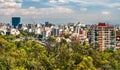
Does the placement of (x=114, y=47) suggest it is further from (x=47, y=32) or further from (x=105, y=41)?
(x=47, y=32)

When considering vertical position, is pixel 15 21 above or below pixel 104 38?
below

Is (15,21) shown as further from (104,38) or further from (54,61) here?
(54,61)

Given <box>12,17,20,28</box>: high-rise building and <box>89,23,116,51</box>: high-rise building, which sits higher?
<box>89,23,116,51</box>: high-rise building

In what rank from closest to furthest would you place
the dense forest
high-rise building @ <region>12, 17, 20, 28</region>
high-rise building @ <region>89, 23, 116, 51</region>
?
1. the dense forest
2. high-rise building @ <region>89, 23, 116, 51</region>
3. high-rise building @ <region>12, 17, 20, 28</region>

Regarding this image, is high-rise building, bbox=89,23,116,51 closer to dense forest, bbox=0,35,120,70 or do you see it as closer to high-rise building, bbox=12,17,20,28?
dense forest, bbox=0,35,120,70

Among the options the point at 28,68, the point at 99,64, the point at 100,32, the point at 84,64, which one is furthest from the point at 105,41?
the point at 28,68

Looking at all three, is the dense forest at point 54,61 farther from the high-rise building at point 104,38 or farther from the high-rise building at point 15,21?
the high-rise building at point 15,21

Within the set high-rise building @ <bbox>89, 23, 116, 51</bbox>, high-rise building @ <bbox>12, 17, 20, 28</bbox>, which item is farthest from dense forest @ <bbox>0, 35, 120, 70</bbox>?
high-rise building @ <bbox>12, 17, 20, 28</bbox>

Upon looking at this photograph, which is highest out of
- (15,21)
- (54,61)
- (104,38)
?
(54,61)

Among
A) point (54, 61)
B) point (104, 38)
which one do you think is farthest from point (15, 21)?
point (54, 61)

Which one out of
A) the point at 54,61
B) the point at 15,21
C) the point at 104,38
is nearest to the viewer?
the point at 54,61

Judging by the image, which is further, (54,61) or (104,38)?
(104,38)

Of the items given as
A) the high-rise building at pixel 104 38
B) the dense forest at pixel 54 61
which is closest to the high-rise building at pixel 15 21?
the high-rise building at pixel 104 38

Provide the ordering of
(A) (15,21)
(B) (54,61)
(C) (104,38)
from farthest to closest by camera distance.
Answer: (A) (15,21), (C) (104,38), (B) (54,61)
